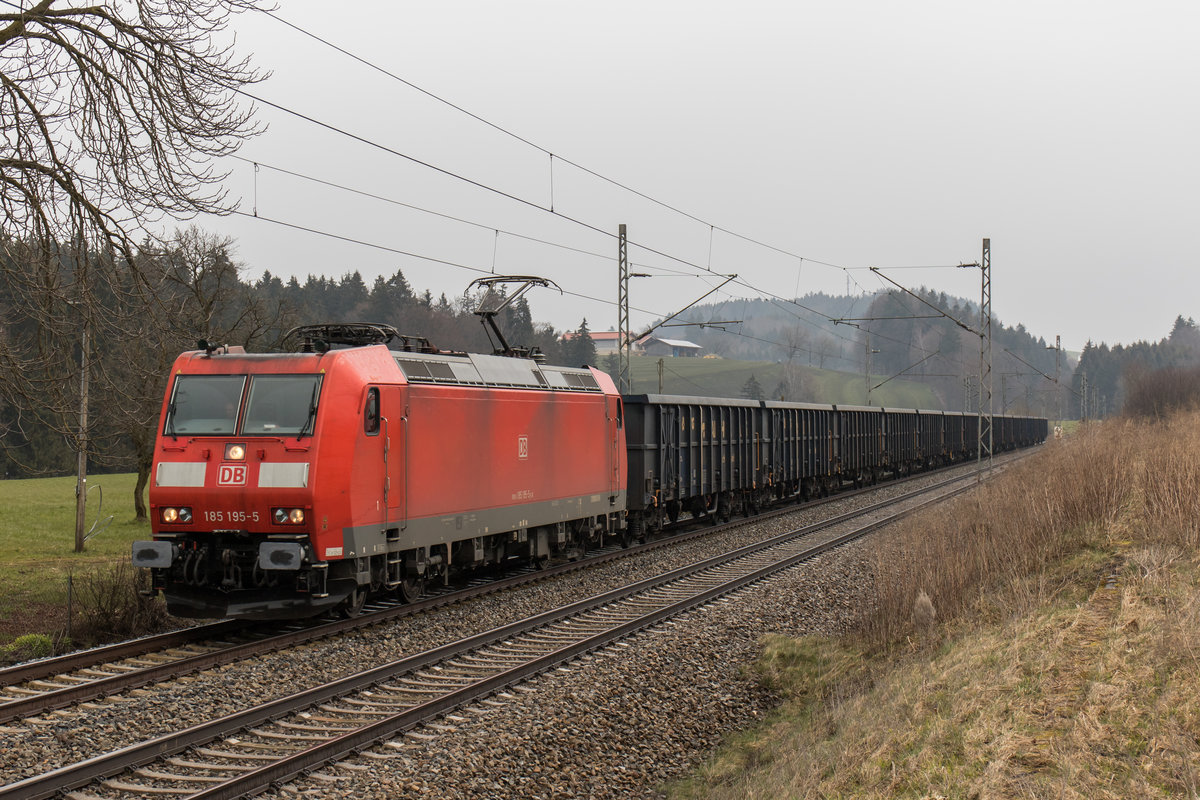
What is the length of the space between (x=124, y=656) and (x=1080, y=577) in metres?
10.0

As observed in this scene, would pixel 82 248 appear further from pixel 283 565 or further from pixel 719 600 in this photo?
pixel 719 600

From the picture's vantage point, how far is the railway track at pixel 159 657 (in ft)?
27.8

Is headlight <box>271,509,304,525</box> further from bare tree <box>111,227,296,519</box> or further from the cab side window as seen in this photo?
bare tree <box>111,227,296,519</box>

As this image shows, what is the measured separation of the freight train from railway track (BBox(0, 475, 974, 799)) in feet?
6.16

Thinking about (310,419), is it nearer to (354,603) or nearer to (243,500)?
(243,500)

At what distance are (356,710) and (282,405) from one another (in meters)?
4.06

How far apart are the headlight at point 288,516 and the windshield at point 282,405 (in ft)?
2.83

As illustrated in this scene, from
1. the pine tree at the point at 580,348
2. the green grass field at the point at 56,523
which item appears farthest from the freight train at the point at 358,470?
the pine tree at the point at 580,348

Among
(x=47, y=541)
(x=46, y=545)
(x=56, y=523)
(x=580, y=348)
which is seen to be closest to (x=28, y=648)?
(x=46, y=545)

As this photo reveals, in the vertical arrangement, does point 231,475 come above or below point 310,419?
below

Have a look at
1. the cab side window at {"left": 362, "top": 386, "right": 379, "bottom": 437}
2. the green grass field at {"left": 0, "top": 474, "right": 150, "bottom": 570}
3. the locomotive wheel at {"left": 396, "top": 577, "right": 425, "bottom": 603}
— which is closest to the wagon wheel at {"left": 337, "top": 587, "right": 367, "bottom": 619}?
Result: the locomotive wheel at {"left": 396, "top": 577, "right": 425, "bottom": 603}

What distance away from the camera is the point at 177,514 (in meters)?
11.2

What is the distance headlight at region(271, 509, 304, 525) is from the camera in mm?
10812

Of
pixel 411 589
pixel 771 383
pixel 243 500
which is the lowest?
pixel 411 589
